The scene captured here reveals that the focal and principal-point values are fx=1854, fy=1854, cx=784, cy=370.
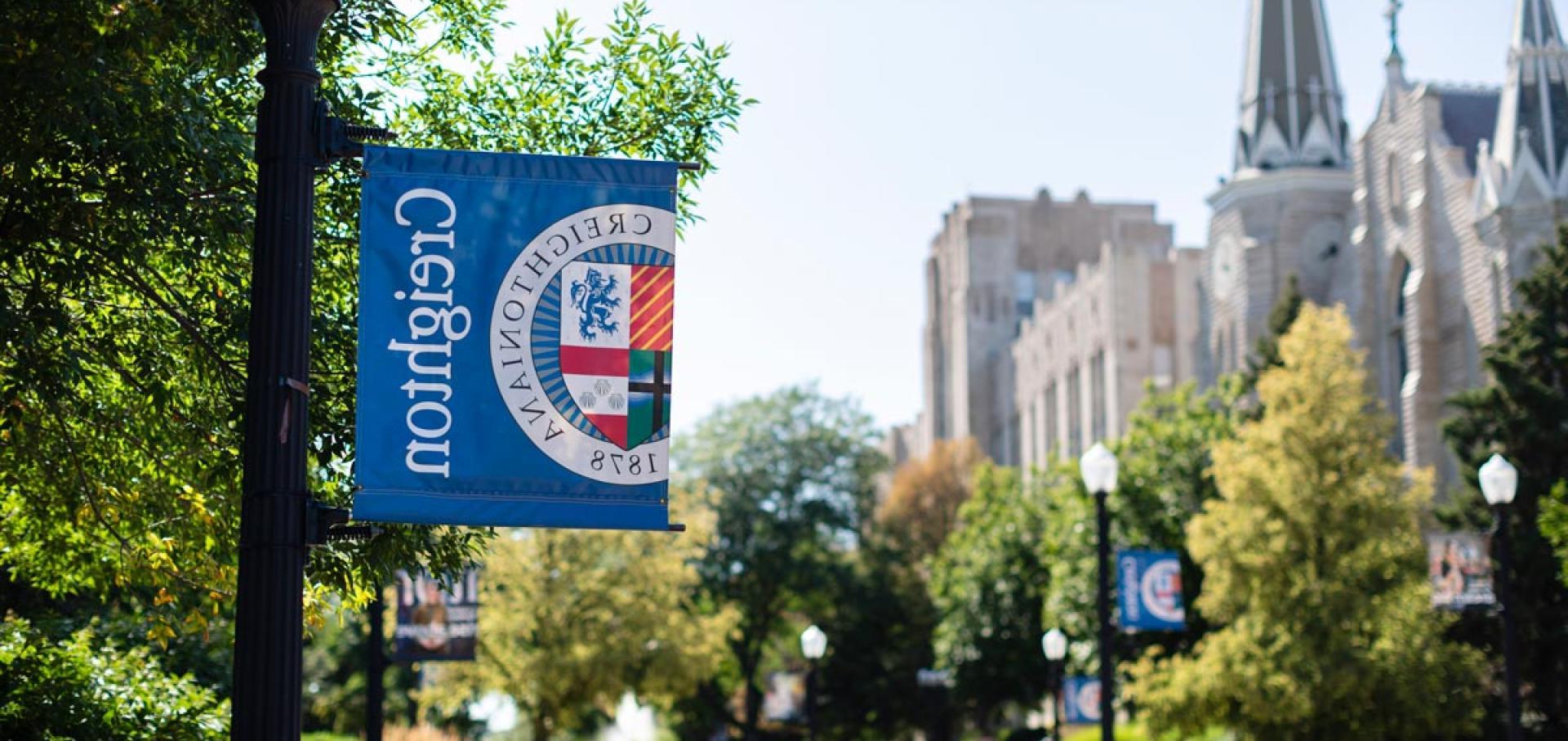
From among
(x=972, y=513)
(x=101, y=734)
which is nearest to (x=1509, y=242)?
(x=972, y=513)

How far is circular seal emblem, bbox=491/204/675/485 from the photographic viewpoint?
24.0 ft

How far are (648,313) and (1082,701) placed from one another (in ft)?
104

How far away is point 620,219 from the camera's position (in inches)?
299

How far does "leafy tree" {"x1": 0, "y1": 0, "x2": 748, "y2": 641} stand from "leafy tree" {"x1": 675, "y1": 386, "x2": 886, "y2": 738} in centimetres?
5088

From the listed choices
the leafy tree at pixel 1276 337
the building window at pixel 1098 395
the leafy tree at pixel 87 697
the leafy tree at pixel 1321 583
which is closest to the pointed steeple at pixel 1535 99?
the leafy tree at pixel 1276 337

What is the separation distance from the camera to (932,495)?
87.1 m

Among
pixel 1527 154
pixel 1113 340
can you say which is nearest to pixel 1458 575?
pixel 1527 154

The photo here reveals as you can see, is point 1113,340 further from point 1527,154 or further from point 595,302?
point 595,302

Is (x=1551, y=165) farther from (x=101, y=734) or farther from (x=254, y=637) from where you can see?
(x=254, y=637)

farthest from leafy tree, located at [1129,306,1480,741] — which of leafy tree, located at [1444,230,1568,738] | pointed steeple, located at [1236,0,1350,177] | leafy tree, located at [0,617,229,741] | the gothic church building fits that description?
pointed steeple, located at [1236,0,1350,177]

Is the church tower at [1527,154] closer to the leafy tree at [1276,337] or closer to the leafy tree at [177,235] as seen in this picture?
the leafy tree at [1276,337]

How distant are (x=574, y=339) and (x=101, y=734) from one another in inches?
256

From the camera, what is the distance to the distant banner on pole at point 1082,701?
37.5m

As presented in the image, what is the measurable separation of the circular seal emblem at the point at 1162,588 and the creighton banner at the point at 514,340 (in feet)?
64.6
